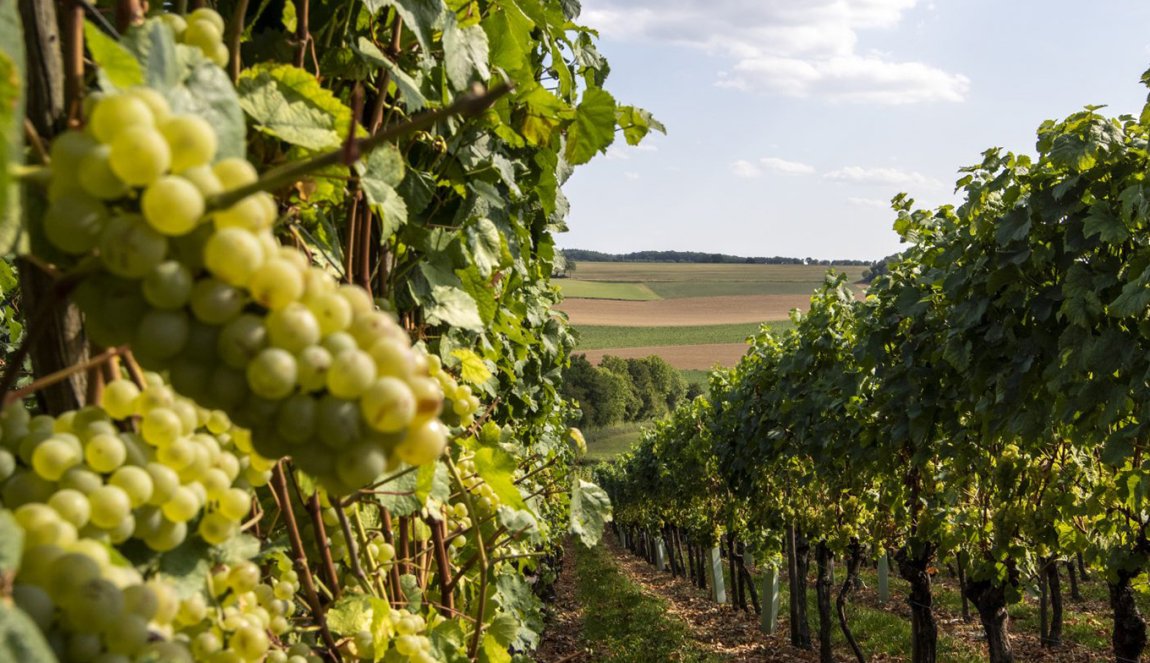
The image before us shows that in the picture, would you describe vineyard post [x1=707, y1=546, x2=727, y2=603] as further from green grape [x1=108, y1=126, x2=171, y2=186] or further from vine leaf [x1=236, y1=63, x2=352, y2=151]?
green grape [x1=108, y1=126, x2=171, y2=186]

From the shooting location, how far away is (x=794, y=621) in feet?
45.0

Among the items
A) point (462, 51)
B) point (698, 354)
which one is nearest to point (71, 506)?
point (462, 51)

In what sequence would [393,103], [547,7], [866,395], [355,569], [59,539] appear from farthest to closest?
[866,395]
[547,7]
[393,103]
[355,569]
[59,539]

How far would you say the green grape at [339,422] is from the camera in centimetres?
56

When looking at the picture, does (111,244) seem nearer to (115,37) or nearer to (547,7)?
(115,37)

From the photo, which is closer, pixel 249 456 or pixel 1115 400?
pixel 249 456

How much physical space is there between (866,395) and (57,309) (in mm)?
8349

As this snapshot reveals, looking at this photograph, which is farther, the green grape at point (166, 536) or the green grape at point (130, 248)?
the green grape at point (166, 536)

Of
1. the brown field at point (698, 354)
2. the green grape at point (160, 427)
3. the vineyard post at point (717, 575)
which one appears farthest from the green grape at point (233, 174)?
the brown field at point (698, 354)

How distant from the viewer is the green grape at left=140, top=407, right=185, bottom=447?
74 centimetres

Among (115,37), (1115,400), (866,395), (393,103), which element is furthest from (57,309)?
(866,395)

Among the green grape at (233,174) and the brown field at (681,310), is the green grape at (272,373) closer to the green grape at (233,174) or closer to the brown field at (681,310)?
the green grape at (233,174)

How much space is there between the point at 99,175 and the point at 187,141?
6 centimetres

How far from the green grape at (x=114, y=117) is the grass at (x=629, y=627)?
11.4 metres
